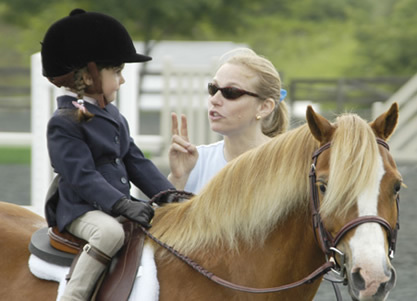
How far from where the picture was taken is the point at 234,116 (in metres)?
3.52

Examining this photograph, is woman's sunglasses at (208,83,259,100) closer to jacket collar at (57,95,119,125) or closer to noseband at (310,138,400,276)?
jacket collar at (57,95,119,125)

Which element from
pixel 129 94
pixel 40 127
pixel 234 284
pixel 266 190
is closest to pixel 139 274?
pixel 234 284

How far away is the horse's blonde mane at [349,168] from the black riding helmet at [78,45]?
1.03 metres

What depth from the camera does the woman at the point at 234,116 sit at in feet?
11.4

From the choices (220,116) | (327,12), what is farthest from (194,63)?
(220,116)

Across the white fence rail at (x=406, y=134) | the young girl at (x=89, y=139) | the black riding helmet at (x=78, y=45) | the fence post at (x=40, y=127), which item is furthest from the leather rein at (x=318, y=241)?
the white fence rail at (x=406, y=134)

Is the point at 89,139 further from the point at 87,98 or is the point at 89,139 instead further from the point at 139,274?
the point at 139,274

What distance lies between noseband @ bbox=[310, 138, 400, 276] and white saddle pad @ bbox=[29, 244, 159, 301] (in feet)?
2.13

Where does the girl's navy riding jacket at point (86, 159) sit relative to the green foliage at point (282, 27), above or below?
above

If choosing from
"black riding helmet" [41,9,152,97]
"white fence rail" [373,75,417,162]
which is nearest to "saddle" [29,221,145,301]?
"black riding helmet" [41,9,152,97]

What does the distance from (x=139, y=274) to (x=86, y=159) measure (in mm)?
479

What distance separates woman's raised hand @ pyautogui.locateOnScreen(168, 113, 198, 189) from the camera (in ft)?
11.8

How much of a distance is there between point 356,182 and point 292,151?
320 mm

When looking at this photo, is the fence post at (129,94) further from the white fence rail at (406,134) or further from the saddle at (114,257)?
the white fence rail at (406,134)
